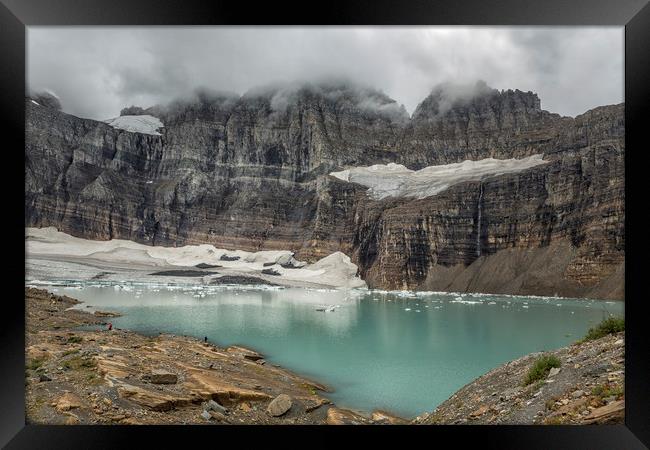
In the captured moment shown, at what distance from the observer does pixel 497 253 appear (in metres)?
42.8

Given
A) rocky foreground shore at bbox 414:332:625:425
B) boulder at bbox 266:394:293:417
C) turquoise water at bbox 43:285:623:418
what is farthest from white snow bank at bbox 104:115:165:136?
rocky foreground shore at bbox 414:332:625:425

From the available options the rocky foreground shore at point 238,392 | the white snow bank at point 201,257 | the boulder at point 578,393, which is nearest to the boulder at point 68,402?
the rocky foreground shore at point 238,392

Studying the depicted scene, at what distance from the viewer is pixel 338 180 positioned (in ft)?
220

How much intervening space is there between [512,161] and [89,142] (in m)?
68.4

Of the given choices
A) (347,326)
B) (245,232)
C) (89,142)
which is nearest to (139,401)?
(347,326)

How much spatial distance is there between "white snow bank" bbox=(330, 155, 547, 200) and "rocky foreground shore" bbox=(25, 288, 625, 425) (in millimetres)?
49754

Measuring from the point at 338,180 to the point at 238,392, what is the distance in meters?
62.5

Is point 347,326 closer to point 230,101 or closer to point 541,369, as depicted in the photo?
point 541,369

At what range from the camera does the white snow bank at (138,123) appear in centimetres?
Answer: 7731

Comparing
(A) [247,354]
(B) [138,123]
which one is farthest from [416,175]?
(A) [247,354]

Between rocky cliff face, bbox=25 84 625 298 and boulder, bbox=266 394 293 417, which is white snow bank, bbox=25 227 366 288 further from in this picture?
boulder, bbox=266 394 293 417

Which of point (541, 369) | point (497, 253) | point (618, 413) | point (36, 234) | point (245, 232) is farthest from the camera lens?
point (245, 232)

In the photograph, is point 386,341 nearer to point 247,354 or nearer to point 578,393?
point 247,354

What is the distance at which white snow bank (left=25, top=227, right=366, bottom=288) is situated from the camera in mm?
55031
